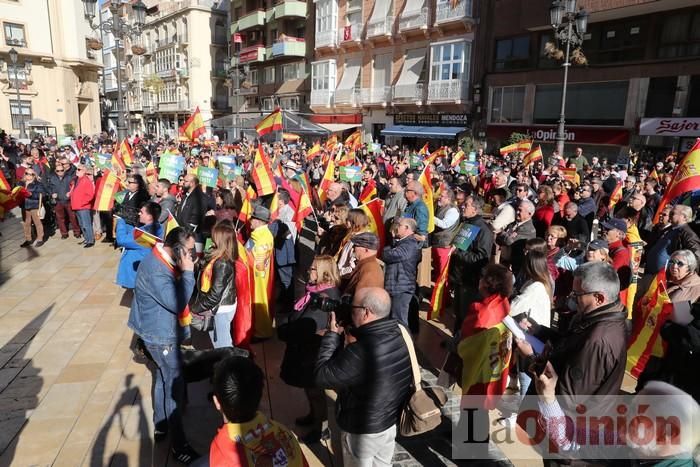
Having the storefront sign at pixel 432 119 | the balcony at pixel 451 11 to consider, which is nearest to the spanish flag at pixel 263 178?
the storefront sign at pixel 432 119

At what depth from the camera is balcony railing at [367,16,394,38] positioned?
29.4m

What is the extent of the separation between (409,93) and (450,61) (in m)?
3.12

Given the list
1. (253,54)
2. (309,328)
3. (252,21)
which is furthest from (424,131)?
(309,328)

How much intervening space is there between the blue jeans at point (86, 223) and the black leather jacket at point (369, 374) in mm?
8387

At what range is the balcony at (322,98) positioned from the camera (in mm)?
34438

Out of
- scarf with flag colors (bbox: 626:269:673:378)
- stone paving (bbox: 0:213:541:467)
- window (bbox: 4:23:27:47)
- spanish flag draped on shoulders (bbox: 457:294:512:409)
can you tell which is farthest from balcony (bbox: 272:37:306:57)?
spanish flag draped on shoulders (bbox: 457:294:512:409)

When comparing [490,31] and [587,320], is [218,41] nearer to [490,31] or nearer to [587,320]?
[490,31]

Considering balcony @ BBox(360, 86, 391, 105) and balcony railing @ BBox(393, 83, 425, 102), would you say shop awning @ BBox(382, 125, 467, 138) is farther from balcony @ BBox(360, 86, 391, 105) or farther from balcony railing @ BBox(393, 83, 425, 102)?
balcony @ BBox(360, 86, 391, 105)

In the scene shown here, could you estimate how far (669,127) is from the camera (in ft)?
63.4

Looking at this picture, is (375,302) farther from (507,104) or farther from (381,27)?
(381,27)

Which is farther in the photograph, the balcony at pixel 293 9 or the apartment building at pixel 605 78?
the balcony at pixel 293 9

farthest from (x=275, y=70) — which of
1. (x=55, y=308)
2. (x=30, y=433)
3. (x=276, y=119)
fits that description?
(x=30, y=433)

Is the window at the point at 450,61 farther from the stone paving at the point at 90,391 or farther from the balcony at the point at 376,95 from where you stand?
the stone paving at the point at 90,391

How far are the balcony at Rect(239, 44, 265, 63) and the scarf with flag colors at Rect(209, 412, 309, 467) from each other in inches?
1678
